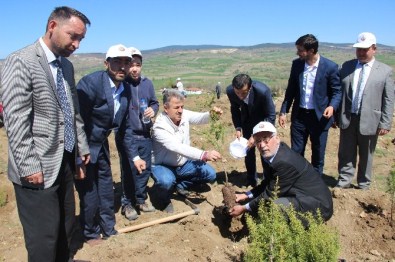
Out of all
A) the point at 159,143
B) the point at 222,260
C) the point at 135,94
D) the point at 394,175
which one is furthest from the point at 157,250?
the point at 394,175

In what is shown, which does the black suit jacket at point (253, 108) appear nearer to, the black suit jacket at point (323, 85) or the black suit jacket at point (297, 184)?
the black suit jacket at point (323, 85)

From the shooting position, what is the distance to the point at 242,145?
16.1 feet

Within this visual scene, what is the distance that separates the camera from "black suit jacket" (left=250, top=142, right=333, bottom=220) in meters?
3.77

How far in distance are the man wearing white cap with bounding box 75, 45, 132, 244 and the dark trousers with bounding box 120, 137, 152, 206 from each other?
55cm

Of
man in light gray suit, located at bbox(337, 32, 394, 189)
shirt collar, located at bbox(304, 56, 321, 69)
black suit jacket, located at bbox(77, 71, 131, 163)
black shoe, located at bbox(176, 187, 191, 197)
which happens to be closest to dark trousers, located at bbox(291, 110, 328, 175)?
man in light gray suit, located at bbox(337, 32, 394, 189)

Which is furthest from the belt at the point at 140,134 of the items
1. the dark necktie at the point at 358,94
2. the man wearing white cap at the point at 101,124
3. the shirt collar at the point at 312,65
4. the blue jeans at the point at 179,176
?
the dark necktie at the point at 358,94

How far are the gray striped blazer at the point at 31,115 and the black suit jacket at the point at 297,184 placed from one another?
2111 mm

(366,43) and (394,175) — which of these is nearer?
(394,175)

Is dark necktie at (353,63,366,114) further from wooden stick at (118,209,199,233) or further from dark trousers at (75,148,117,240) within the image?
dark trousers at (75,148,117,240)

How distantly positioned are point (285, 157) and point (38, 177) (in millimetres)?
2338

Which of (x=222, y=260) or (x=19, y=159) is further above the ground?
(x=19, y=159)

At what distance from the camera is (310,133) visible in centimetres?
529

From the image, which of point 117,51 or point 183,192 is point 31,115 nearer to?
point 117,51

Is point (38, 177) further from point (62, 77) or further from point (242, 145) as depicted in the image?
point (242, 145)
